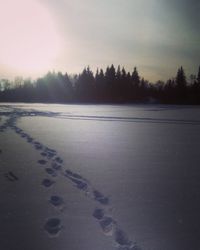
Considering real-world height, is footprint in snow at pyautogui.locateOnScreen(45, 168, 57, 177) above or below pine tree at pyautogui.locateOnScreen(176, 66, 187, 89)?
below

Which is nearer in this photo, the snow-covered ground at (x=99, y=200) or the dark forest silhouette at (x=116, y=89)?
the snow-covered ground at (x=99, y=200)

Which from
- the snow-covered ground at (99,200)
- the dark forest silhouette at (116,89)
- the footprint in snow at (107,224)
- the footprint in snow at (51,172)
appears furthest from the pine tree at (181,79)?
the footprint in snow at (107,224)

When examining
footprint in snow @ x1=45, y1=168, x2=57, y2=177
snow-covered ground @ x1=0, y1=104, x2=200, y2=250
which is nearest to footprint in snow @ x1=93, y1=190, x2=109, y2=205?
snow-covered ground @ x1=0, y1=104, x2=200, y2=250

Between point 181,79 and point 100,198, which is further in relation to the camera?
point 181,79

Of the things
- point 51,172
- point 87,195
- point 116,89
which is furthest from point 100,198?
point 116,89

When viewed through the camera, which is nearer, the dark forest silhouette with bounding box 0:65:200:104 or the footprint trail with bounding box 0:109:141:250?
the footprint trail with bounding box 0:109:141:250

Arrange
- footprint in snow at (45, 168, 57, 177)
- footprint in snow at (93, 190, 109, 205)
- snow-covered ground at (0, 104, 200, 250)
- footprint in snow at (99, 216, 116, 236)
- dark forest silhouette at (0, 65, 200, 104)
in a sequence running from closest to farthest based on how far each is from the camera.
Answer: snow-covered ground at (0, 104, 200, 250) < footprint in snow at (99, 216, 116, 236) < footprint in snow at (93, 190, 109, 205) < footprint in snow at (45, 168, 57, 177) < dark forest silhouette at (0, 65, 200, 104)

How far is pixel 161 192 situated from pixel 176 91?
229ft

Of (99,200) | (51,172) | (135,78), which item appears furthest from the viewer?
(135,78)

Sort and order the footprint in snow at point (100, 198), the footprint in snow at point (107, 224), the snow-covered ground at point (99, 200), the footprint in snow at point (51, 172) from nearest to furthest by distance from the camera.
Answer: the snow-covered ground at point (99, 200)
the footprint in snow at point (107, 224)
the footprint in snow at point (100, 198)
the footprint in snow at point (51, 172)

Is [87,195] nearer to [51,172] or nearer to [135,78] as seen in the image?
[51,172]

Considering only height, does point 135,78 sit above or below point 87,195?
above

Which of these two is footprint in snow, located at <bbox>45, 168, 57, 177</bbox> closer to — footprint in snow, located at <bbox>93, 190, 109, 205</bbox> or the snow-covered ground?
the snow-covered ground

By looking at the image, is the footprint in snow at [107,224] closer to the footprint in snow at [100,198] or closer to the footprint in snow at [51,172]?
the footprint in snow at [100,198]
